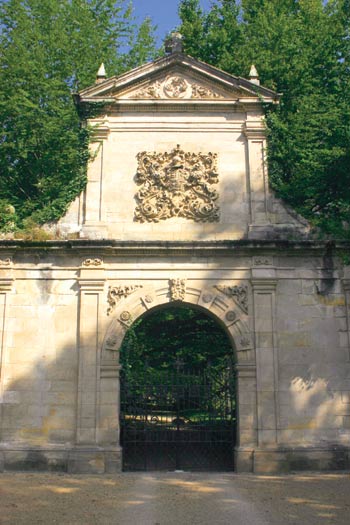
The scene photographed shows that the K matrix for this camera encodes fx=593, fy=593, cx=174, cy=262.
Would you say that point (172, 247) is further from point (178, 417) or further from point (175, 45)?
point (175, 45)

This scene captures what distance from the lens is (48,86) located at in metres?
15.4

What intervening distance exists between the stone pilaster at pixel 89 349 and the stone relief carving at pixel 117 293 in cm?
19

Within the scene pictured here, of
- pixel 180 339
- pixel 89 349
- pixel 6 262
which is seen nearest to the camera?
pixel 89 349

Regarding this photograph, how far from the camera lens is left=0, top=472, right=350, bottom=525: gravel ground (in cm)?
776

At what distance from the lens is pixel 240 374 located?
1198 cm

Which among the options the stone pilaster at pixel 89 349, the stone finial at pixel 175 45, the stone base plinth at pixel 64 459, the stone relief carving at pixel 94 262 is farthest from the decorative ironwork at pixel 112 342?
the stone finial at pixel 175 45

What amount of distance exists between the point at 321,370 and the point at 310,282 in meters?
1.83

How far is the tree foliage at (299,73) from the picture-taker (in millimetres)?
13070

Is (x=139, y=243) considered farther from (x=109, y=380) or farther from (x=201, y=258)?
(x=109, y=380)

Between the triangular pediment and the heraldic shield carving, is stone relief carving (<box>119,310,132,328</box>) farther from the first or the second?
the triangular pediment

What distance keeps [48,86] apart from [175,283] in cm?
673

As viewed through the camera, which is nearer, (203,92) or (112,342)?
(112,342)

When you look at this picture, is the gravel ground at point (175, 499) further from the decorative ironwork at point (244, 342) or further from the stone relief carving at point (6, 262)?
the stone relief carving at point (6, 262)

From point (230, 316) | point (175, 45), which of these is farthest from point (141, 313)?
point (175, 45)
